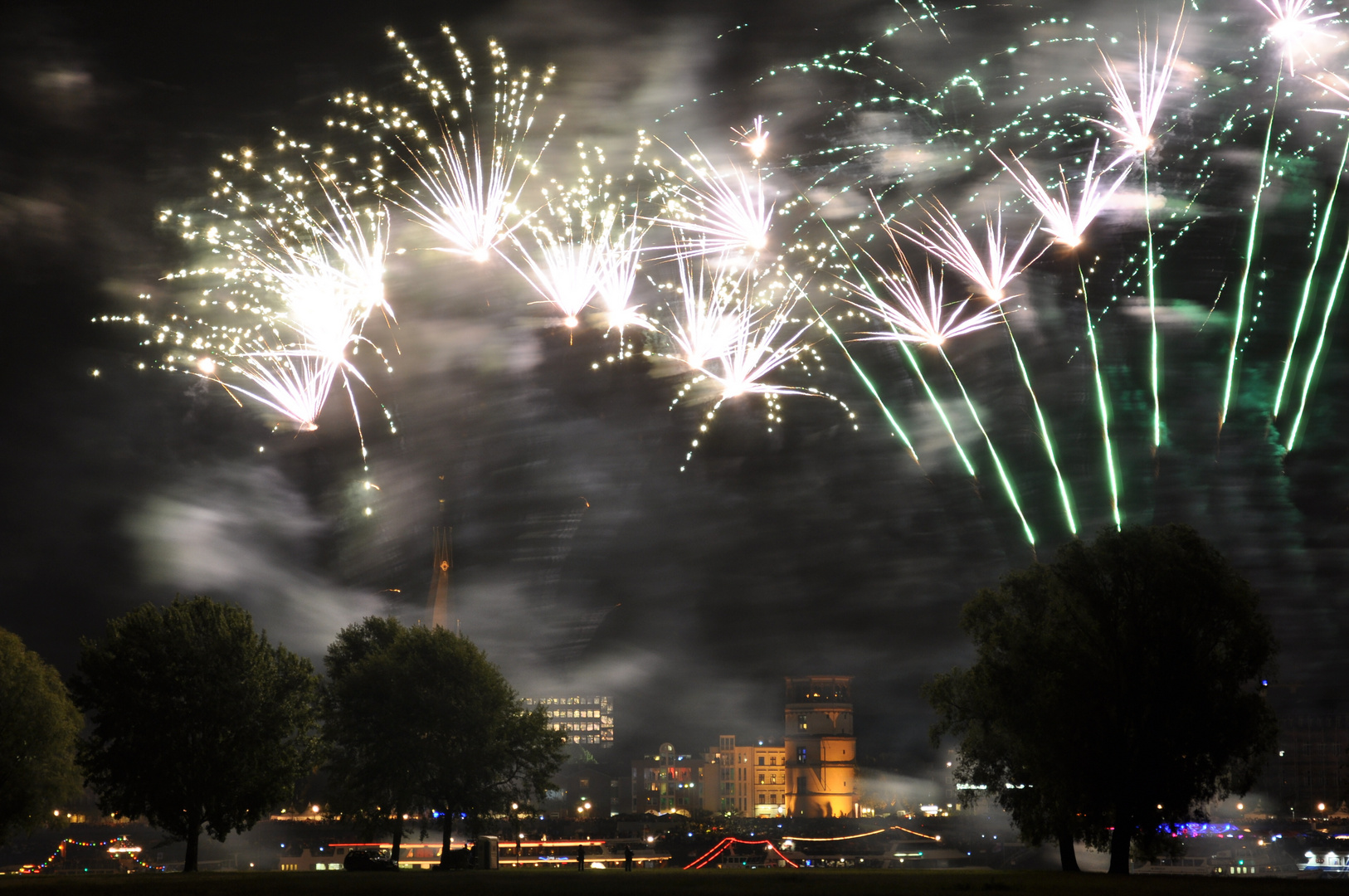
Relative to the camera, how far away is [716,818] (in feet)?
497

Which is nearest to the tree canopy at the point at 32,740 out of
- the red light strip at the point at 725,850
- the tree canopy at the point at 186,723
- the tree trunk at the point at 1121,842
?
the tree canopy at the point at 186,723

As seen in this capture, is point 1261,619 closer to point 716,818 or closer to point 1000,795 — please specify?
point 1000,795

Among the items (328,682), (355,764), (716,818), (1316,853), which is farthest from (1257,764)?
(716,818)

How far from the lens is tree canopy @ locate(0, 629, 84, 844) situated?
163 ft

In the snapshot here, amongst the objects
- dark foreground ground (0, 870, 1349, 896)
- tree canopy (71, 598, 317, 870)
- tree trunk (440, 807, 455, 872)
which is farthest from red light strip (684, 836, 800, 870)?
dark foreground ground (0, 870, 1349, 896)

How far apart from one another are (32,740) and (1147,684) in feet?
173

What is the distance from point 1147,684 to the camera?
1362 inches

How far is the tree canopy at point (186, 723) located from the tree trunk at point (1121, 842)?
107ft

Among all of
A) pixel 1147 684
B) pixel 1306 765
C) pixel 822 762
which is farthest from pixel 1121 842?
pixel 1306 765

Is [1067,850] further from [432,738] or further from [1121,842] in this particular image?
[432,738]

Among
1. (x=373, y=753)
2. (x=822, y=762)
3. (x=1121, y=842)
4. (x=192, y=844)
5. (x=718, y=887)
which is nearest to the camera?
(x=718, y=887)

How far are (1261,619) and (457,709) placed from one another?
40838mm

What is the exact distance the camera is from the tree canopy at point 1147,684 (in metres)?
34.5

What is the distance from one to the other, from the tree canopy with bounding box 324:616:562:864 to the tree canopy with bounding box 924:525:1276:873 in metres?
32.8
